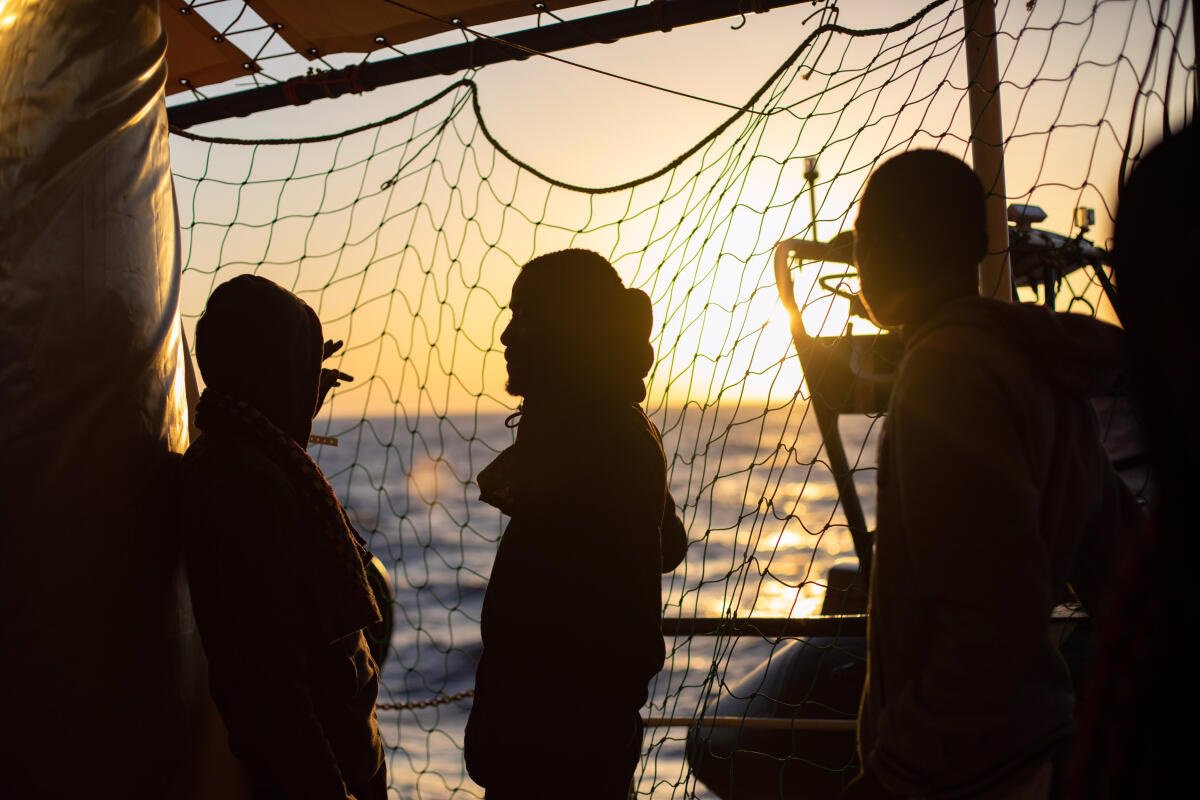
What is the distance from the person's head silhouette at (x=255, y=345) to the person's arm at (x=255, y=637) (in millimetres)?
212

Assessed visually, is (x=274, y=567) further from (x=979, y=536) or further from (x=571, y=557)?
(x=979, y=536)

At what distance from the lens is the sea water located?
2.77 m

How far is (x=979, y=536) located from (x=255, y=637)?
3.51 ft

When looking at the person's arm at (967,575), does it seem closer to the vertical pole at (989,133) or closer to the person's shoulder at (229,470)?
the person's shoulder at (229,470)

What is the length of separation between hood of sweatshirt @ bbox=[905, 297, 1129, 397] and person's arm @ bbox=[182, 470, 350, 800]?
1.03m

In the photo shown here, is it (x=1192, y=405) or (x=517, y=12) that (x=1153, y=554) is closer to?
(x=1192, y=405)

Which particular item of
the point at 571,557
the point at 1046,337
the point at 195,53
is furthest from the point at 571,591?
the point at 195,53

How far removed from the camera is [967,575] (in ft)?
3.39

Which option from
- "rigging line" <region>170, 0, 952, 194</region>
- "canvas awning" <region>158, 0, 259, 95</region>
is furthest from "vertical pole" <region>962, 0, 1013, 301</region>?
"canvas awning" <region>158, 0, 259, 95</region>

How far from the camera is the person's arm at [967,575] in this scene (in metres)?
1.02

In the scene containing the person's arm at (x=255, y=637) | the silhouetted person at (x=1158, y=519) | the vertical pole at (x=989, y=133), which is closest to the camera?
the silhouetted person at (x=1158, y=519)

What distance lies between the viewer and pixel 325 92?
293 cm

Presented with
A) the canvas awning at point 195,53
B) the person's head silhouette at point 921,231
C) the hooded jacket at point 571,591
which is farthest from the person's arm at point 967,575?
the canvas awning at point 195,53

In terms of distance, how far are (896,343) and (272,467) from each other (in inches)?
118
